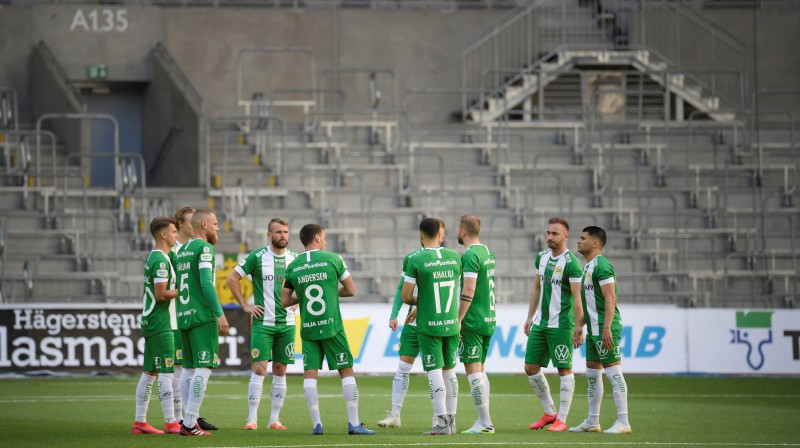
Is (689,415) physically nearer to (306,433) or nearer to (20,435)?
(306,433)

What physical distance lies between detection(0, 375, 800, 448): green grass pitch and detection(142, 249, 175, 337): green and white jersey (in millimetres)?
1048

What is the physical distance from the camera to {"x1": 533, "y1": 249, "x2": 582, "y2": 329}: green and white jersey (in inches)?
559

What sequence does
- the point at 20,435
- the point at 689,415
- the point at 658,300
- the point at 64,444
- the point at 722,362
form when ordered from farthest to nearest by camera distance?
the point at 658,300 → the point at 722,362 → the point at 689,415 → the point at 20,435 → the point at 64,444

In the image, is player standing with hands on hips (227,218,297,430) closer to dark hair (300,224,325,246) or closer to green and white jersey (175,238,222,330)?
green and white jersey (175,238,222,330)

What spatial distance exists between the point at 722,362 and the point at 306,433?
462 inches

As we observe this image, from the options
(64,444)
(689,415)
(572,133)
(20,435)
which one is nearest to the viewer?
(64,444)

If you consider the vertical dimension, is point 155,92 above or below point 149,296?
above

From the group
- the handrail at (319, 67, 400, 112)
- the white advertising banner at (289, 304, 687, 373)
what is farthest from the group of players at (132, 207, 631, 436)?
the handrail at (319, 67, 400, 112)

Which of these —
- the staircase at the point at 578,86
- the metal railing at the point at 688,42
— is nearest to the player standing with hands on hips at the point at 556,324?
the staircase at the point at 578,86

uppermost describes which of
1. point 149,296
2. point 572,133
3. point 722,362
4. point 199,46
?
point 199,46

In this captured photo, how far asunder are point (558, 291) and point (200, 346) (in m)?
3.56

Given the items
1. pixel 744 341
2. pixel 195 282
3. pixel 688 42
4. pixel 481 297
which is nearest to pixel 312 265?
pixel 195 282

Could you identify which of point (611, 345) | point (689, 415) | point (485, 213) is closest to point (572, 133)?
point (485, 213)

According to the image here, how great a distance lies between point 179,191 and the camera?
93.8 ft
